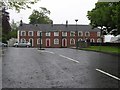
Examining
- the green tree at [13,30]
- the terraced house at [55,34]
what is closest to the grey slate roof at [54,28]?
the terraced house at [55,34]

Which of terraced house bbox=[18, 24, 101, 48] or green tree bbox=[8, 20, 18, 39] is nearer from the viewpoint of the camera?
terraced house bbox=[18, 24, 101, 48]

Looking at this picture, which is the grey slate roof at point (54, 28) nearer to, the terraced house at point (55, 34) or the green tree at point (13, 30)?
the terraced house at point (55, 34)

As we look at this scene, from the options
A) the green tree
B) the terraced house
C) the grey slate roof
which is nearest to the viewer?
the terraced house

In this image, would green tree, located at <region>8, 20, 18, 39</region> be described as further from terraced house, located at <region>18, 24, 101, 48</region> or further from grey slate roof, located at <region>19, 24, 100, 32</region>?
terraced house, located at <region>18, 24, 101, 48</region>

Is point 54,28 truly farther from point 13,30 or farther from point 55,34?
point 13,30

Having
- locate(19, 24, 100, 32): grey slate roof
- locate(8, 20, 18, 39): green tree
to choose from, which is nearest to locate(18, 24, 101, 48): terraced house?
locate(19, 24, 100, 32): grey slate roof

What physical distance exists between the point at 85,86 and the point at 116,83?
1.32 meters

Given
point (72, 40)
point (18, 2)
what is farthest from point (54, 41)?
point (18, 2)

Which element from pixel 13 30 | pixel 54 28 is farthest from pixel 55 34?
pixel 13 30

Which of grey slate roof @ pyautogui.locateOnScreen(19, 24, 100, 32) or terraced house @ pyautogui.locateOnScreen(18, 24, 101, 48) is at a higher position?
grey slate roof @ pyautogui.locateOnScreen(19, 24, 100, 32)

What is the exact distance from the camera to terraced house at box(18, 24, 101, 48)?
109m

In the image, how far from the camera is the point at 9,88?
9852 mm

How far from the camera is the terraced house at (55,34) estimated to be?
109125mm

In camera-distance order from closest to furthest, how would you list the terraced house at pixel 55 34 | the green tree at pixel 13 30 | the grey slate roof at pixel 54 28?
the terraced house at pixel 55 34 < the grey slate roof at pixel 54 28 < the green tree at pixel 13 30
